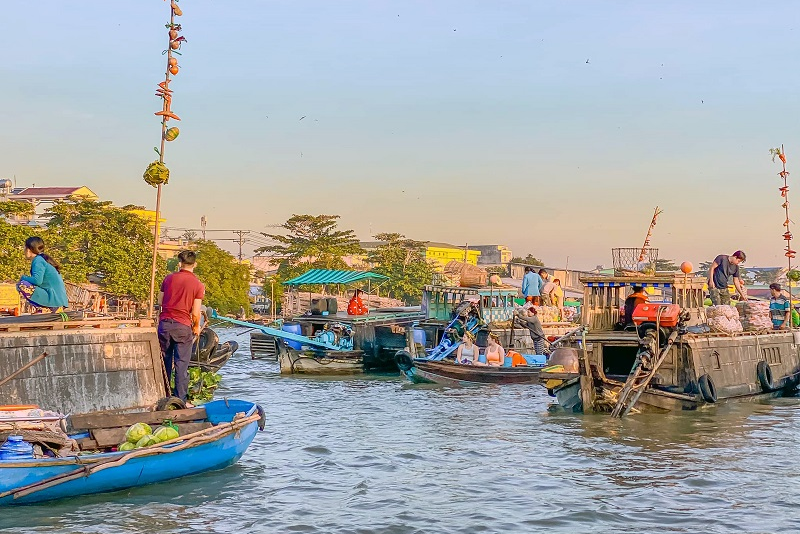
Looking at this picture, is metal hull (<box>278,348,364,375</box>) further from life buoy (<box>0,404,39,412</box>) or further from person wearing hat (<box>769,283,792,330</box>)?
life buoy (<box>0,404,39,412</box>)

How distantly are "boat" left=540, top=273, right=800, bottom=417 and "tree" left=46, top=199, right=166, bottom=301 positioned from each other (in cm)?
3447

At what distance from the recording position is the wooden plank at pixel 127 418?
10.7 metres

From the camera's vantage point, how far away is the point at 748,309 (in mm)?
21516

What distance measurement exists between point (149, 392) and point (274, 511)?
9.47 ft

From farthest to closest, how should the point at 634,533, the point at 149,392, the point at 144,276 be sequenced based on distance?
the point at 144,276 < the point at 149,392 < the point at 634,533

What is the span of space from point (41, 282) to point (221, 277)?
199 feet

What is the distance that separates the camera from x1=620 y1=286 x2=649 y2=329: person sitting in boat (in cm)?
1845

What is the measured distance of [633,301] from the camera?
61.5 feet

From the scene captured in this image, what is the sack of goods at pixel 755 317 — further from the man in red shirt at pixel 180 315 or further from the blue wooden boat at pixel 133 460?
the man in red shirt at pixel 180 315

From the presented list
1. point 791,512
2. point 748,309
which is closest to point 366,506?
point 791,512

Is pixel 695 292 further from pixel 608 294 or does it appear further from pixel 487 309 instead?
pixel 487 309

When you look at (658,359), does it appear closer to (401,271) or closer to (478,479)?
(478,479)

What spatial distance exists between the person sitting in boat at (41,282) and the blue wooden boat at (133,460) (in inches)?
83.3

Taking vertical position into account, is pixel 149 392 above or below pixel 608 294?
below
